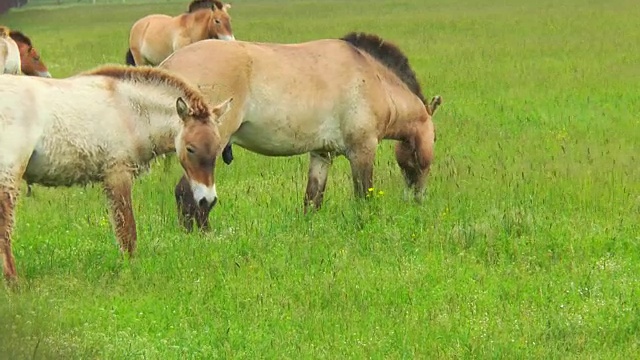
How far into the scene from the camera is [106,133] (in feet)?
27.1

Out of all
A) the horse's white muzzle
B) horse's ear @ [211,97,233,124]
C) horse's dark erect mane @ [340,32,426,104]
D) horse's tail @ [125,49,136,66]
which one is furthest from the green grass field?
horse's tail @ [125,49,136,66]

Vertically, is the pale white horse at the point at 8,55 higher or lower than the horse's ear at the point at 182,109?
lower

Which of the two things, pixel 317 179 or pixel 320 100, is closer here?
pixel 320 100

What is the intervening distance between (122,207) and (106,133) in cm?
59

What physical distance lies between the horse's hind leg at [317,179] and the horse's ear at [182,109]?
2297 millimetres

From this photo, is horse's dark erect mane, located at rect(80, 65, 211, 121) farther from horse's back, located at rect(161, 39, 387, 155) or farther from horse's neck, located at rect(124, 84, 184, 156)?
horse's back, located at rect(161, 39, 387, 155)

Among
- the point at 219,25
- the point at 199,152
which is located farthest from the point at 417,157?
the point at 219,25

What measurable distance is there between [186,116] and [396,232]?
6.52 feet

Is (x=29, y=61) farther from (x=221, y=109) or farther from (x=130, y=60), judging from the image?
(x=221, y=109)

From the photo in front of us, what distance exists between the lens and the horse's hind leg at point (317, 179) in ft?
34.5

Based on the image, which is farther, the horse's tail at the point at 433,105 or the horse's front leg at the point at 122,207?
the horse's tail at the point at 433,105

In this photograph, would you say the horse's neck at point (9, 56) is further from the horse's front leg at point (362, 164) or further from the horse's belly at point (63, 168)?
the horse's belly at point (63, 168)

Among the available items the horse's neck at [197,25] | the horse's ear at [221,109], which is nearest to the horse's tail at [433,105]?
the horse's ear at [221,109]

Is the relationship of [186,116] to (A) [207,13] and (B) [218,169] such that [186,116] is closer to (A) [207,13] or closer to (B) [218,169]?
(B) [218,169]
